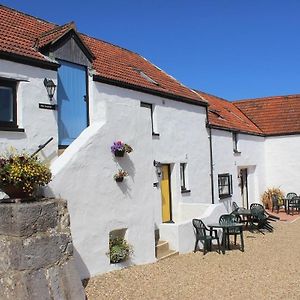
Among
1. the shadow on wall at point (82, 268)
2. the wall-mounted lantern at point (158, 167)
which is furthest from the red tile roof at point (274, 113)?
the shadow on wall at point (82, 268)

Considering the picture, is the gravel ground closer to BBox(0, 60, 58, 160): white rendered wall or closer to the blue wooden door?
BBox(0, 60, 58, 160): white rendered wall

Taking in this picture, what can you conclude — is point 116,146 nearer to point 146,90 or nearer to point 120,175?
point 120,175

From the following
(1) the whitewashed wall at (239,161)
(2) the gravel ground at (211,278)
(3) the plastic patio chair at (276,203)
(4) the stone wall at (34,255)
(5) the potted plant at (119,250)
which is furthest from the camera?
(3) the plastic patio chair at (276,203)

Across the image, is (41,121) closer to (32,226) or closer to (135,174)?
(135,174)

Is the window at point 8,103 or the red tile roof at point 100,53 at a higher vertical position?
the red tile roof at point 100,53

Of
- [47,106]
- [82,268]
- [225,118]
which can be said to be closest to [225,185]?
[225,118]

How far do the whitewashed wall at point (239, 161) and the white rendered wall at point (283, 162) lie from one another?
51 centimetres

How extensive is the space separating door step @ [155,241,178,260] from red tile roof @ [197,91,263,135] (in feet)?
24.7

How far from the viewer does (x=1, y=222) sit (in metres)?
6.62

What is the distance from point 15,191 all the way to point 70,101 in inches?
177

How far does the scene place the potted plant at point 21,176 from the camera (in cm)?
661

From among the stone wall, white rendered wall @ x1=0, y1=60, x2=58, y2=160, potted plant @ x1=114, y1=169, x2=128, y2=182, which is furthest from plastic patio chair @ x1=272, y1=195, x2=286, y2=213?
the stone wall

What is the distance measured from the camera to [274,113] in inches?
1001

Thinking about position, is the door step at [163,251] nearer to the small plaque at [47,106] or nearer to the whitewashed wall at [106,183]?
the whitewashed wall at [106,183]
